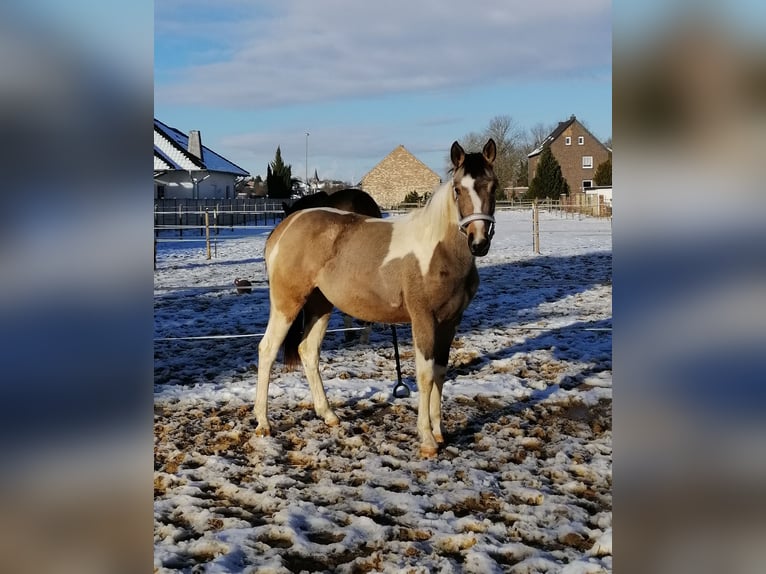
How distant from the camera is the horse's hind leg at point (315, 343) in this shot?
4.58 metres

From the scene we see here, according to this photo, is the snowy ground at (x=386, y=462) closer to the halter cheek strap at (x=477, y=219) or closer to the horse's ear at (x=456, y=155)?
the halter cheek strap at (x=477, y=219)

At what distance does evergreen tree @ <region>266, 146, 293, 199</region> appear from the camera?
4544 cm

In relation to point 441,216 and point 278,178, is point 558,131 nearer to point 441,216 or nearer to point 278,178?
point 278,178

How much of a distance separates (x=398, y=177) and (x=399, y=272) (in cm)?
5027

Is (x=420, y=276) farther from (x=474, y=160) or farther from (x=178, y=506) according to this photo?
(x=178, y=506)

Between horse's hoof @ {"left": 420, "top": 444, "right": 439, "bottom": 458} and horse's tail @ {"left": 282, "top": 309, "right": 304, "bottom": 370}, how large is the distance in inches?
55.2

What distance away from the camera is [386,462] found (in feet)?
12.4

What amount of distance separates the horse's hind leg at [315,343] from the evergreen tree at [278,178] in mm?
40231

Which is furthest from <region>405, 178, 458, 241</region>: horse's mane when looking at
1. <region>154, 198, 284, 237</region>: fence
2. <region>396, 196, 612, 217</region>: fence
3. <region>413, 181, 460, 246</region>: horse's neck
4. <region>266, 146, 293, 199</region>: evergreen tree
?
<region>266, 146, 293, 199</region>: evergreen tree
